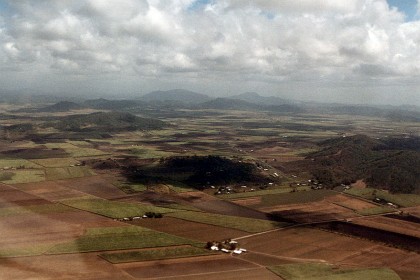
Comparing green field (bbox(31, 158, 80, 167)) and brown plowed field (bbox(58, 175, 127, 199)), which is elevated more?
green field (bbox(31, 158, 80, 167))

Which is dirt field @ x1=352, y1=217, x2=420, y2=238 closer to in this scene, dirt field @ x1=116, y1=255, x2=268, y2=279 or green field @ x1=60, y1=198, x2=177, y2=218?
dirt field @ x1=116, y1=255, x2=268, y2=279

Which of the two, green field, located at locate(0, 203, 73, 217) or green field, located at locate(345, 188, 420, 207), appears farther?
green field, located at locate(345, 188, 420, 207)

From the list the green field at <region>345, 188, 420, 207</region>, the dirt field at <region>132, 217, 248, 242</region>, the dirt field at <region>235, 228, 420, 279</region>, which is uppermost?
the green field at <region>345, 188, 420, 207</region>

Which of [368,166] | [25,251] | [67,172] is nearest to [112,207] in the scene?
[25,251]

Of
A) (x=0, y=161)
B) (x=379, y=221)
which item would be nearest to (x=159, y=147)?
(x=0, y=161)

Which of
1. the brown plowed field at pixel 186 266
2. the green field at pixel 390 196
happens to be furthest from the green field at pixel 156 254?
the green field at pixel 390 196

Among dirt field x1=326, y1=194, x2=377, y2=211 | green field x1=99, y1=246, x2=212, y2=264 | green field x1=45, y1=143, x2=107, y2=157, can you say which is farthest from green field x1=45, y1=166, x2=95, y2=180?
dirt field x1=326, y1=194, x2=377, y2=211

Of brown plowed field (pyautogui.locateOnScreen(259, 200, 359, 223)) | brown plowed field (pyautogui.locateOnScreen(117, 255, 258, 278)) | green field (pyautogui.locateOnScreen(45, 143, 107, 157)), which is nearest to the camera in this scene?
brown plowed field (pyautogui.locateOnScreen(117, 255, 258, 278))
